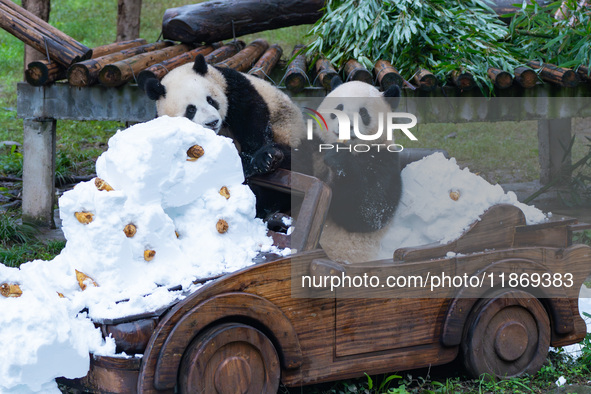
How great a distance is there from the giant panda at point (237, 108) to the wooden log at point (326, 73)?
0.90 m

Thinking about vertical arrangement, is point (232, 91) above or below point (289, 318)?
above

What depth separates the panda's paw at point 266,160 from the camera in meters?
2.95

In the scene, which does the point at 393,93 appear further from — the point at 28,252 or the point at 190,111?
the point at 28,252

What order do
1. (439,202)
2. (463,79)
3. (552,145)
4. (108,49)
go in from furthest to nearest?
(552,145) < (108,49) < (463,79) < (439,202)

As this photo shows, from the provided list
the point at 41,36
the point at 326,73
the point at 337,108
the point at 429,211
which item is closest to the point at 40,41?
the point at 41,36

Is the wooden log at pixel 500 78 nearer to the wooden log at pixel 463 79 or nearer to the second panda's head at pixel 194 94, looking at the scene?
the wooden log at pixel 463 79

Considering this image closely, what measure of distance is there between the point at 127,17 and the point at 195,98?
228 inches

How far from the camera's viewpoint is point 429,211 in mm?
3109

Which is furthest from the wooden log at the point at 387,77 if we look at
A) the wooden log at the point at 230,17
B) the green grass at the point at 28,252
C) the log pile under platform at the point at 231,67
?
the green grass at the point at 28,252

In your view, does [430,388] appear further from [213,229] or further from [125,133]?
[125,133]

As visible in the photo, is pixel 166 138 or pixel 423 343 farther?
pixel 423 343

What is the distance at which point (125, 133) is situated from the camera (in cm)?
264

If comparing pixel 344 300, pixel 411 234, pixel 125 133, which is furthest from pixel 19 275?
pixel 411 234

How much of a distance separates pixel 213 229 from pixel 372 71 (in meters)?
2.59
